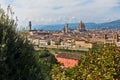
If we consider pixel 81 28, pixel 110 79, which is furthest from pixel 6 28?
pixel 81 28

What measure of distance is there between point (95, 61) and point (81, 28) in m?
155

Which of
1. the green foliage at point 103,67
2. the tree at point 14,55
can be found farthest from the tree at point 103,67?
the tree at point 14,55

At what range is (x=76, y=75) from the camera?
7.68m

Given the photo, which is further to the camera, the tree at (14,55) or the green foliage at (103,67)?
the green foliage at (103,67)

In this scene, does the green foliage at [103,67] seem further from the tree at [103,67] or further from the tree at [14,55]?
the tree at [14,55]

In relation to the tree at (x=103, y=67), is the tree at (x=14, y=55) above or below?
above

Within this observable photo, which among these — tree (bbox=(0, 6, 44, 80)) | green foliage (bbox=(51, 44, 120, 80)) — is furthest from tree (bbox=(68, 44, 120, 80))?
tree (bbox=(0, 6, 44, 80))

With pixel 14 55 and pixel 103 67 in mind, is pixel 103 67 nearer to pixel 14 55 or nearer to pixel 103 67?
pixel 103 67

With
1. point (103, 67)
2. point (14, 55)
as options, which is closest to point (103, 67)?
point (103, 67)

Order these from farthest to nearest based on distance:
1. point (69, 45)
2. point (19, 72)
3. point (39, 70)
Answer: point (69, 45) < point (39, 70) < point (19, 72)

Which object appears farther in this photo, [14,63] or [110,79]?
[110,79]

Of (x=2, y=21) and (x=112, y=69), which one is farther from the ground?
(x=2, y=21)

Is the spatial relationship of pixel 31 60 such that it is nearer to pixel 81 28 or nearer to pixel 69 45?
pixel 69 45

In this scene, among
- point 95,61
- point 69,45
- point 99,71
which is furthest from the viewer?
point 69,45
